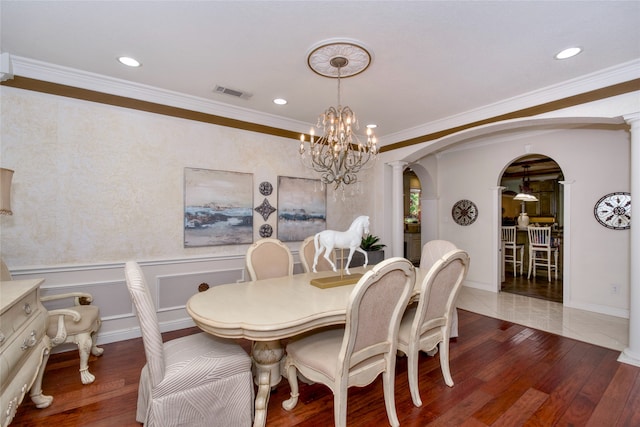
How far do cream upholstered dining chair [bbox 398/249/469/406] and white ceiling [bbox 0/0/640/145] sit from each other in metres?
1.60

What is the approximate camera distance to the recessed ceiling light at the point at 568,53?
234 centimetres

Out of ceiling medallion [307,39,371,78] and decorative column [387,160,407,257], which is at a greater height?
ceiling medallion [307,39,371,78]

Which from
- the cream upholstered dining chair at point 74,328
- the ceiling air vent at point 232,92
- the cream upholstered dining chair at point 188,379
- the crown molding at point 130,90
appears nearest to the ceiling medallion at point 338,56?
the ceiling air vent at point 232,92

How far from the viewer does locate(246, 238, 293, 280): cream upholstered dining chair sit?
2.83 m

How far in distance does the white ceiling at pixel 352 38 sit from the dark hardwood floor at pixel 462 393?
256 centimetres

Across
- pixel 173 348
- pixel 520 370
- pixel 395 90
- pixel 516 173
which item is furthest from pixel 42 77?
pixel 516 173

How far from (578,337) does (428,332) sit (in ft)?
7.35

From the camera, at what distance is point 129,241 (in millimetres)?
3082

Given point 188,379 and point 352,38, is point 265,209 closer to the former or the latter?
point 352,38

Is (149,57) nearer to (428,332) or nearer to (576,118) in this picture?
(428,332)

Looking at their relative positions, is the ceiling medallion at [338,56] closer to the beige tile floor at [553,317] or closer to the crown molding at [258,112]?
the crown molding at [258,112]

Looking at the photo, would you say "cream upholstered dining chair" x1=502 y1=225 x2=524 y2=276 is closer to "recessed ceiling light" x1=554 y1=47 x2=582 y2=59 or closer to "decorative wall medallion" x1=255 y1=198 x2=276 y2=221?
"recessed ceiling light" x1=554 y1=47 x2=582 y2=59

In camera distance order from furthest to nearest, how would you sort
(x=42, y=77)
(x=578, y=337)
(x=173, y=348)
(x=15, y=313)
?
1. (x=578, y=337)
2. (x=42, y=77)
3. (x=173, y=348)
4. (x=15, y=313)

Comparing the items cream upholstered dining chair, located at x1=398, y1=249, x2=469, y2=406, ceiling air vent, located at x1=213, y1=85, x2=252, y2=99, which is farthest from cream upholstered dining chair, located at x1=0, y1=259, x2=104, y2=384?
cream upholstered dining chair, located at x1=398, y1=249, x2=469, y2=406
